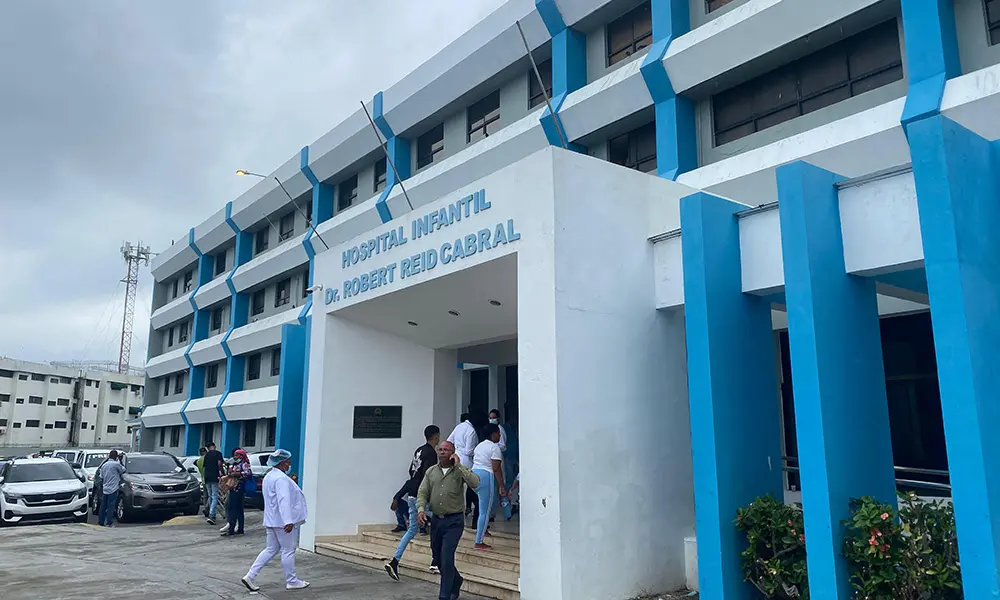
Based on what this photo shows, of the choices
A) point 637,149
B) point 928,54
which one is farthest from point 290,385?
point 928,54

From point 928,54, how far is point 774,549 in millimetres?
7705

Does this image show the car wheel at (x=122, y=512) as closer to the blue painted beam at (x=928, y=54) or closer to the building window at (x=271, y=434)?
the building window at (x=271, y=434)

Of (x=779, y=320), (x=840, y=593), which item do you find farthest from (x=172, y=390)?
(x=840, y=593)

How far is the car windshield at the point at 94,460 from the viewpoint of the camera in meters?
23.4

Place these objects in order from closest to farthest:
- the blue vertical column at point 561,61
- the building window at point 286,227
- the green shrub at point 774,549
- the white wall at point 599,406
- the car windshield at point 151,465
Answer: the green shrub at point 774,549
the white wall at point 599,406
the blue vertical column at point 561,61
the car windshield at point 151,465
the building window at point 286,227

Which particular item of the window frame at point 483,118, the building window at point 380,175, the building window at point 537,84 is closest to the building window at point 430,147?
the window frame at point 483,118

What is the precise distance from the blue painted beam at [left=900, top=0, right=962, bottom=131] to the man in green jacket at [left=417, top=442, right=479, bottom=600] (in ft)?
25.5

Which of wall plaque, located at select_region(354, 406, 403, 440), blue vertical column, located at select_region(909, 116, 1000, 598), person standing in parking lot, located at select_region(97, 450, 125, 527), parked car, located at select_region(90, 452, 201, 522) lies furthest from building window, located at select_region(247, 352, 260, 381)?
blue vertical column, located at select_region(909, 116, 1000, 598)

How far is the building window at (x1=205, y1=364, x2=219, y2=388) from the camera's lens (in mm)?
33250

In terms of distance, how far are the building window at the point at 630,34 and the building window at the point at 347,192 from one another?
35.4ft

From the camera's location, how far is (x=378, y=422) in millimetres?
12531

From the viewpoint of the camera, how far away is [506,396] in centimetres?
1795

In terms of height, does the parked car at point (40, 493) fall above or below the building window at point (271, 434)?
below

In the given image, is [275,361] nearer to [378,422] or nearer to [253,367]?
[253,367]
